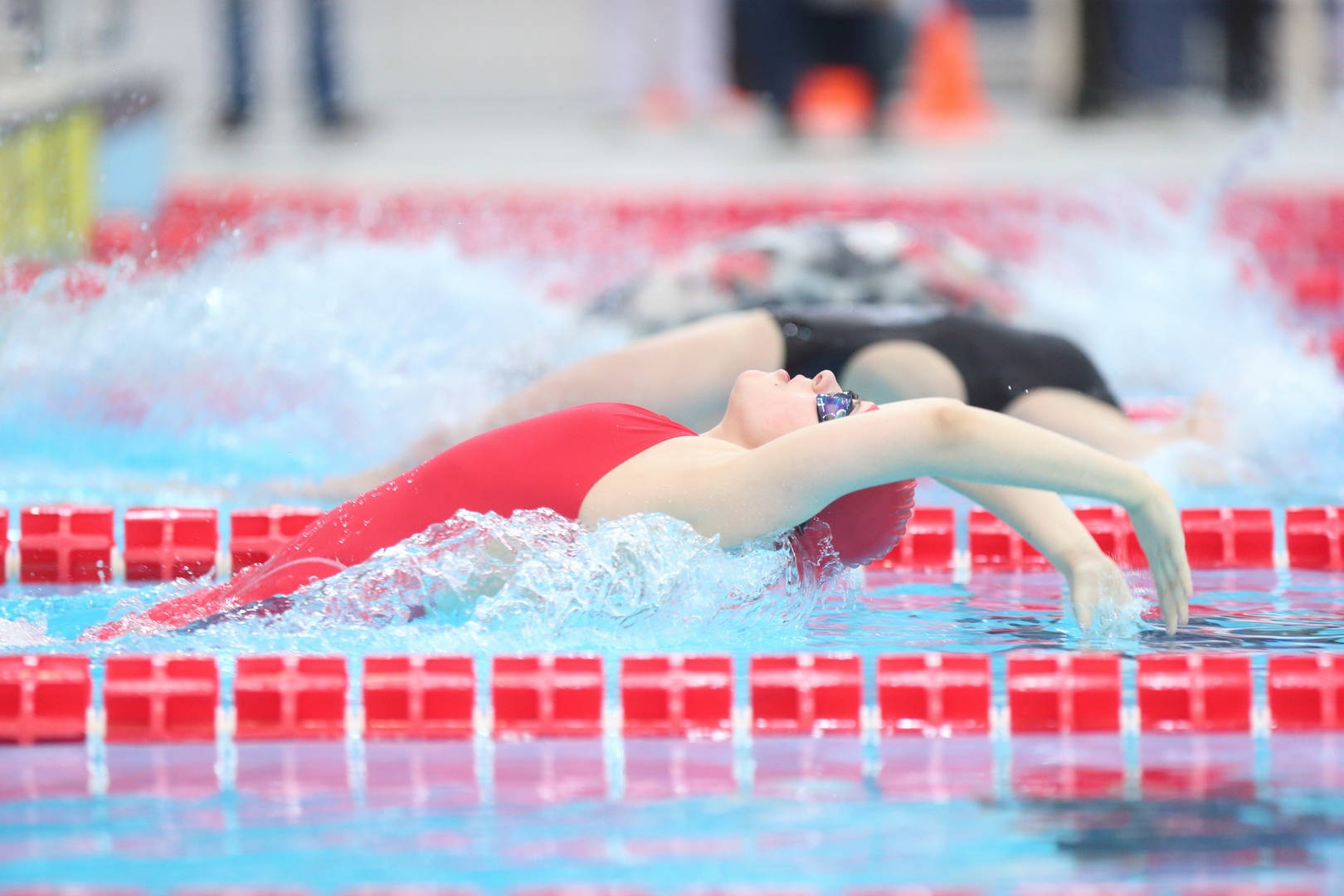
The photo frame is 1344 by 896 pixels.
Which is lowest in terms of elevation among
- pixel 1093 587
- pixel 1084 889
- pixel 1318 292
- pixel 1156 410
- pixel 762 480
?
pixel 1084 889

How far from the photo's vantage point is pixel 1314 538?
2.61 meters

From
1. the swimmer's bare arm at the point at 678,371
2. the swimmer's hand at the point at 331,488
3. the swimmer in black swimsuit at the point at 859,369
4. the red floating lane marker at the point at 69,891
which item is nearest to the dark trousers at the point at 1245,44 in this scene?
the swimmer in black swimsuit at the point at 859,369

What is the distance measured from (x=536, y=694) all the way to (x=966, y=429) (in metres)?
0.54

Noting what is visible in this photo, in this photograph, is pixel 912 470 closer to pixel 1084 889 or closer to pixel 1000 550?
pixel 1084 889

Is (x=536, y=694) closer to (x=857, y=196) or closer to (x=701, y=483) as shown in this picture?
(x=701, y=483)

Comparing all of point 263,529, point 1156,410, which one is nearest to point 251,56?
point 1156,410

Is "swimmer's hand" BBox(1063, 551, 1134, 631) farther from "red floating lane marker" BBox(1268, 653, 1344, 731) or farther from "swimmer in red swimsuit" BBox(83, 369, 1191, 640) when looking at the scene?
"red floating lane marker" BBox(1268, 653, 1344, 731)

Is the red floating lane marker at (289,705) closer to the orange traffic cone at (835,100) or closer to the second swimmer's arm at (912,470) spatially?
→ the second swimmer's arm at (912,470)

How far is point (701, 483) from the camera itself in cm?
196

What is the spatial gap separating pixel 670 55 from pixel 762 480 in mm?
9093

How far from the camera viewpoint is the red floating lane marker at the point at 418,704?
6.15 ft

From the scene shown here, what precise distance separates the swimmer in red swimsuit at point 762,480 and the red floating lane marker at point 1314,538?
644 millimetres

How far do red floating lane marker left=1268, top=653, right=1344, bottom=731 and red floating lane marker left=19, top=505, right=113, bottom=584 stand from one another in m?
1.60

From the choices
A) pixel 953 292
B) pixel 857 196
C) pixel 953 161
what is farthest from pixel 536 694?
pixel 953 161
